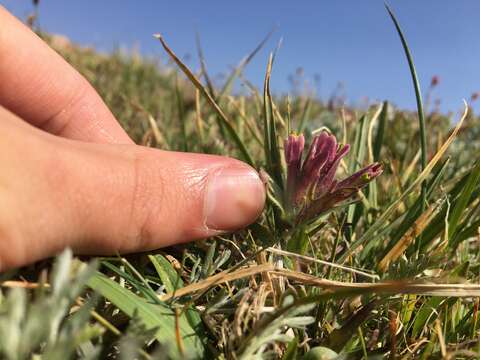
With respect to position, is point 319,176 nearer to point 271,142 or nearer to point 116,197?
point 271,142

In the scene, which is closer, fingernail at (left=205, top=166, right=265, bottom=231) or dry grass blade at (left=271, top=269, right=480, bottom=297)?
dry grass blade at (left=271, top=269, right=480, bottom=297)

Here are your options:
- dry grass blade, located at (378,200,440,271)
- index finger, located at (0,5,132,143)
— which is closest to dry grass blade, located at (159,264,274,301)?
dry grass blade, located at (378,200,440,271)

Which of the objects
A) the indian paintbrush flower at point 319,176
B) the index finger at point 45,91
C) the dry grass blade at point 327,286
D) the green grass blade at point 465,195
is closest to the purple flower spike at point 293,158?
the indian paintbrush flower at point 319,176

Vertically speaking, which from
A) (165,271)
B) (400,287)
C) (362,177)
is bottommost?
(165,271)

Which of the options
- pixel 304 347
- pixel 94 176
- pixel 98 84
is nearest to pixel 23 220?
pixel 94 176

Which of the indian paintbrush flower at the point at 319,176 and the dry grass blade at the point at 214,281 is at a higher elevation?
the indian paintbrush flower at the point at 319,176

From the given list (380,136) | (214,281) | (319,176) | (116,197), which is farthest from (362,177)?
(380,136)

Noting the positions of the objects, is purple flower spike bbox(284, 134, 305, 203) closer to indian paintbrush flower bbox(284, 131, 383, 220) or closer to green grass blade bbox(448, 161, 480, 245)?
indian paintbrush flower bbox(284, 131, 383, 220)

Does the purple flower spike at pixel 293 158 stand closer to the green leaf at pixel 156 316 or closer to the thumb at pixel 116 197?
the thumb at pixel 116 197
